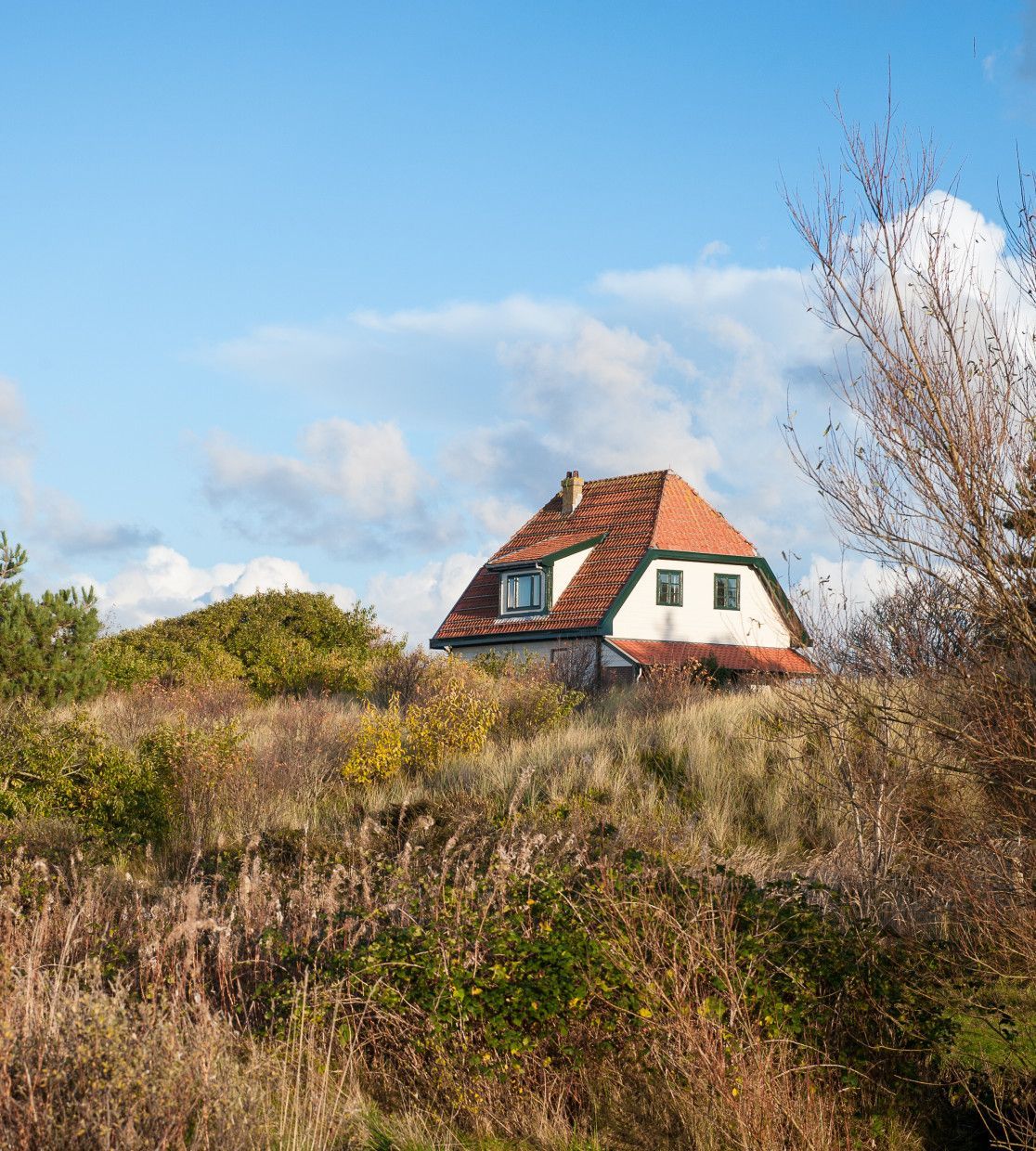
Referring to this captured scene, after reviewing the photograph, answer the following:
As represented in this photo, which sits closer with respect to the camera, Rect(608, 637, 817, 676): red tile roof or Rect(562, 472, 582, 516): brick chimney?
Rect(608, 637, 817, 676): red tile roof

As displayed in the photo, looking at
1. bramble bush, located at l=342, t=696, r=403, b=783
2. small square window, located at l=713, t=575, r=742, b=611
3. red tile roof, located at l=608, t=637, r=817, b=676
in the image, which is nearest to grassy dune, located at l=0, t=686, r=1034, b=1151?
bramble bush, located at l=342, t=696, r=403, b=783

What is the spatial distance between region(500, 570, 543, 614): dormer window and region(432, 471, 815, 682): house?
34 millimetres

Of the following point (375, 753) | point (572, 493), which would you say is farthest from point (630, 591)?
point (375, 753)

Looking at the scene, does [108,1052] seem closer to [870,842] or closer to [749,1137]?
[749,1137]

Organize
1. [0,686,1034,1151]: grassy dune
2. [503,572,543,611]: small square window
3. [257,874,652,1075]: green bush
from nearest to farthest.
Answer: [0,686,1034,1151]: grassy dune, [257,874,652,1075]: green bush, [503,572,543,611]: small square window

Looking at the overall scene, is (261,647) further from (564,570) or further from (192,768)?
(192,768)

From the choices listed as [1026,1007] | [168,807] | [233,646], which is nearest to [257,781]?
[168,807]

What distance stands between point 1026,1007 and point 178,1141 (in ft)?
17.3

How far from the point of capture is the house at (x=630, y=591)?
97.9 feet

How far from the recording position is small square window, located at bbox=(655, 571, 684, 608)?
1217 inches

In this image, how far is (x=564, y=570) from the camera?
31.4m

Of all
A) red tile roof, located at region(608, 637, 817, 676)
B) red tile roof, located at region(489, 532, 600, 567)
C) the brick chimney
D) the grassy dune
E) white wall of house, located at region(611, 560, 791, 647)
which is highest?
the brick chimney

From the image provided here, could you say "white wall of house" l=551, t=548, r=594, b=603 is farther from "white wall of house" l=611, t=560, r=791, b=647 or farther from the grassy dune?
the grassy dune

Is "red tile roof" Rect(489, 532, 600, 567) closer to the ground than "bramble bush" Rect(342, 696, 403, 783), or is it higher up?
higher up
